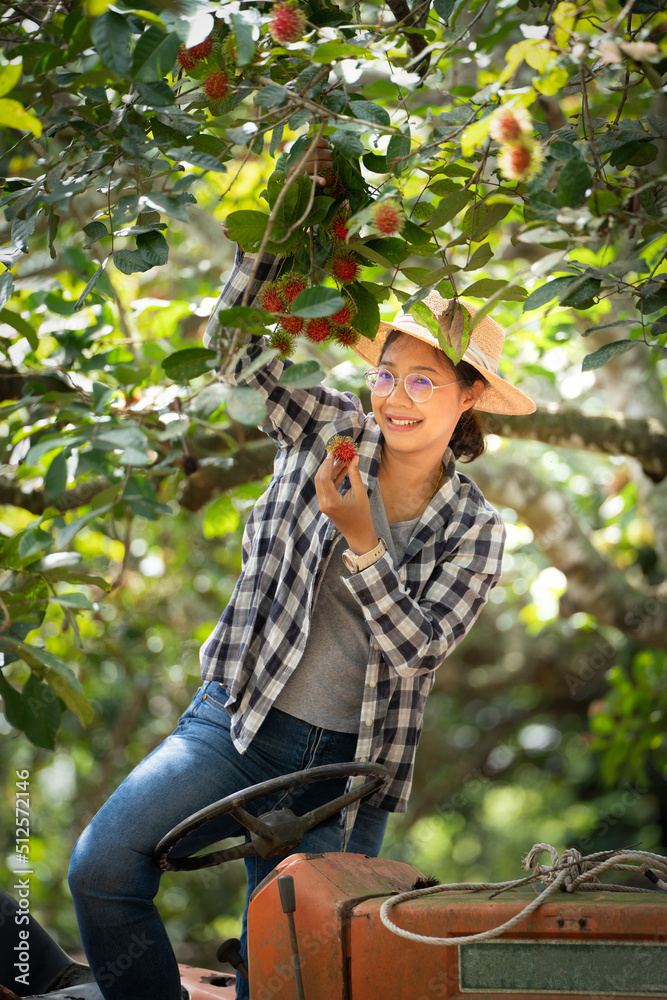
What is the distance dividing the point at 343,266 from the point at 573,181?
0.39 m

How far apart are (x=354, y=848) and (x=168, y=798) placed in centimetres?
47

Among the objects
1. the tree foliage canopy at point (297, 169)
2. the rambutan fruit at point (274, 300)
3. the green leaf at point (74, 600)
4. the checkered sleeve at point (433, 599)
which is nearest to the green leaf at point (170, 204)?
the tree foliage canopy at point (297, 169)

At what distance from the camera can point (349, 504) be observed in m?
1.50

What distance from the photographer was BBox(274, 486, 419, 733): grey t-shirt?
66.6 inches

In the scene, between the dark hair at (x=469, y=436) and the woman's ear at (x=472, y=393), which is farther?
the dark hair at (x=469, y=436)

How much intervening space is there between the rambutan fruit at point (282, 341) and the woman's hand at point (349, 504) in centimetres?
25

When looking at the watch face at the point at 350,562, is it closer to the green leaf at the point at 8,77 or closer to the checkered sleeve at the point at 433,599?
the checkered sleeve at the point at 433,599

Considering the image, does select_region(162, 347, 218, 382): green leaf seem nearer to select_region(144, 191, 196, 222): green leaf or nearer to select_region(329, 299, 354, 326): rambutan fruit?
select_region(144, 191, 196, 222): green leaf

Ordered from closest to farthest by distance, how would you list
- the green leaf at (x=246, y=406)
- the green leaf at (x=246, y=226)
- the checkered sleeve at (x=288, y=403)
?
the green leaf at (x=246, y=406)
the green leaf at (x=246, y=226)
the checkered sleeve at (x=288, y=403)

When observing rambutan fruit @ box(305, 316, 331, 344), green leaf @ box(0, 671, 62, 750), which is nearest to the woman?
rambutan fruit @ box(305, 316, 331, 344)

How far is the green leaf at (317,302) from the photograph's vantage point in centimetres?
114

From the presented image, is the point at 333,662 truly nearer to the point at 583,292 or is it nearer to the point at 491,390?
the point at 491,390

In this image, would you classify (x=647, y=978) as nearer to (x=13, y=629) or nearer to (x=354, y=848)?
(x=354, y=848)

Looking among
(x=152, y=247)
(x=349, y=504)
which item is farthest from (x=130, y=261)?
(x=349, y=504)
